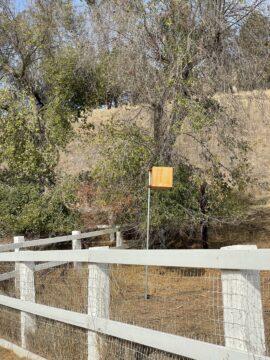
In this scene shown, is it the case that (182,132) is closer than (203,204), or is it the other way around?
(182,132)

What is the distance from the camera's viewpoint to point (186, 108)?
13250mm

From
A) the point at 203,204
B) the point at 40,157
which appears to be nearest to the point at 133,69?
the point at 203,204

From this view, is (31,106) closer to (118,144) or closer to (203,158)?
(118,144)

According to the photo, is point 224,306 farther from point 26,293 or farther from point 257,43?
point 257,43

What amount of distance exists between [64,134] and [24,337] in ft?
34.7

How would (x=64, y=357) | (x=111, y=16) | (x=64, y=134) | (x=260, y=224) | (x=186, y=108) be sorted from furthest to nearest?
(x=260, y=224)
(x=64, y=134)
(x=111, y=16)
(x=186, y=108)
(x=64, y=357)

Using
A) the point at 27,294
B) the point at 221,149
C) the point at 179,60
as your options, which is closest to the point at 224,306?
the point at 27,294

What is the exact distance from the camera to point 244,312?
3.89 meters

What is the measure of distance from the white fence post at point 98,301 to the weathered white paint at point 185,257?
0.46ft

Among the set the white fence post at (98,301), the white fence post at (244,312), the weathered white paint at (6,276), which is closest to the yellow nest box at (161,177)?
the weathered white paint at (6,276)

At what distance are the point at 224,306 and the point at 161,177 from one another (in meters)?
7.10

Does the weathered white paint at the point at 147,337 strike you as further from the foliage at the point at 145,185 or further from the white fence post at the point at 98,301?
the foliage at the point at 145,185

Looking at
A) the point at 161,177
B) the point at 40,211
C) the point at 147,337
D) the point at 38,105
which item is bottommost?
the point at 147,337

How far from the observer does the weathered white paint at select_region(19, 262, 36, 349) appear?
6852 mm
